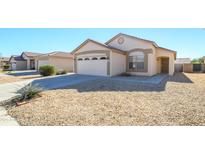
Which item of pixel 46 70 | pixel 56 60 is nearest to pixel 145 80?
pixel 46 70

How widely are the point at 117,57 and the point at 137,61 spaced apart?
2.57 metres

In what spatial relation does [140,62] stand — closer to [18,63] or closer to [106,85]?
[106,85]

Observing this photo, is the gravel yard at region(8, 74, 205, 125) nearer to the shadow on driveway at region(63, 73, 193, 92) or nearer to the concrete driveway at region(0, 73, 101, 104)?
the concrete driveway at region(0, 73, 101, 104)

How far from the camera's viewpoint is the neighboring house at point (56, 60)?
90.3 ft

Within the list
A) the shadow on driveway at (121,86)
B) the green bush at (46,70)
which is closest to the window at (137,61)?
the shadow on driveway at (121,86)

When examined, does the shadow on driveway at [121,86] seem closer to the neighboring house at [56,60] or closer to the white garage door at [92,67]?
the white garage door at [92,67]

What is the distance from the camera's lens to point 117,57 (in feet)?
59.9

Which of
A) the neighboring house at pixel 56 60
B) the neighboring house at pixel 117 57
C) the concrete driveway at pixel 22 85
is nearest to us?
the concrete driveway at pixel 22 85

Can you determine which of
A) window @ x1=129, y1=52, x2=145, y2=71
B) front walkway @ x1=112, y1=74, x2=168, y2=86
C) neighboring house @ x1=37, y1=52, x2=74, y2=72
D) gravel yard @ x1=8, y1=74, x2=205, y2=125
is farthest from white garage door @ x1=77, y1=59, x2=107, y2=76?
gravel yard @ x1=8, y1=74, x2=205, y2=125

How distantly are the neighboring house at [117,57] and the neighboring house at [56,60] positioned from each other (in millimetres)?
8123
